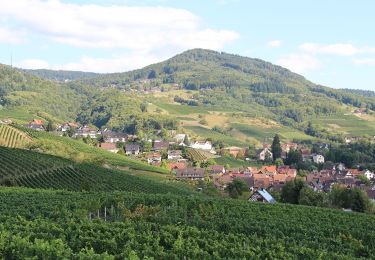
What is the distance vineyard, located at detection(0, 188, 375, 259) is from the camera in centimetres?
1870

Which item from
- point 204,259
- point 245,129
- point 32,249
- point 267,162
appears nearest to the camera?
point 32,249

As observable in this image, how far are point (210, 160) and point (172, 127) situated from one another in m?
56.8

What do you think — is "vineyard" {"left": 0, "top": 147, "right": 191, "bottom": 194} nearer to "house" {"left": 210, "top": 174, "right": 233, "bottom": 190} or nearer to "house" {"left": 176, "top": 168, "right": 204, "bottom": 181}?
"house" {"left": 210, "top": 174, "right": 233, "bottom": 190}

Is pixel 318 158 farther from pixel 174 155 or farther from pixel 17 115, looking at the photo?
pixel 17 115

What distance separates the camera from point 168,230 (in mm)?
23656

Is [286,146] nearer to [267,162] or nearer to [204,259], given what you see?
[267,162]

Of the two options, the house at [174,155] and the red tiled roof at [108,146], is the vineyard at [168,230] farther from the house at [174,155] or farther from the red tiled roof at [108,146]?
the red tiled roof at [108,146]

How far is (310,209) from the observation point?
38.7 metres

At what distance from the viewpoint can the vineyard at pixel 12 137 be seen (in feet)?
265

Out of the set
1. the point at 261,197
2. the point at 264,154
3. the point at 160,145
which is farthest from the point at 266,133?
the point at 261,197

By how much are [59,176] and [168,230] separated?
111 ft

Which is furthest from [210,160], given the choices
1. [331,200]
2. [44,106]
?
[44,106]

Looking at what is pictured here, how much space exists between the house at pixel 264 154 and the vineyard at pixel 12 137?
212 feet

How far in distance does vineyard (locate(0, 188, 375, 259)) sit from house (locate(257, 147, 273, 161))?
91.6 metres
